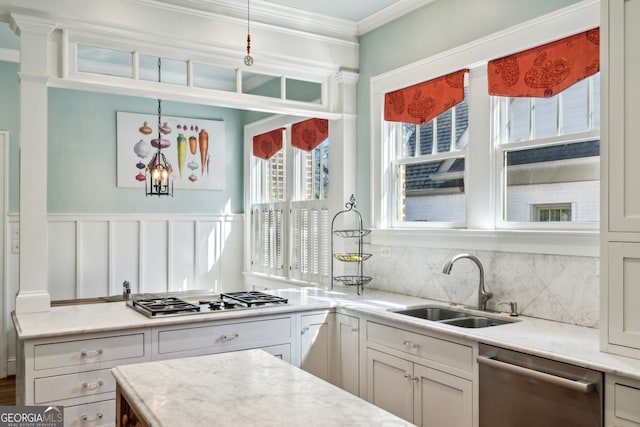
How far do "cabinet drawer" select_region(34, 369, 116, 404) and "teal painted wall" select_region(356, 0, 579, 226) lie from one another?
2.24 meters

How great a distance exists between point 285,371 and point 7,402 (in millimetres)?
3348

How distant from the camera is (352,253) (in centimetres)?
433

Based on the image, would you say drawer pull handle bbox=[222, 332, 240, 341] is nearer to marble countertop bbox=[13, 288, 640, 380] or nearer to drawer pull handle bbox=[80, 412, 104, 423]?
marble countertop bbox=[13, 288, 640, 380]

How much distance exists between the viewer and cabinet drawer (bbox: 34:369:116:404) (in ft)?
8.89

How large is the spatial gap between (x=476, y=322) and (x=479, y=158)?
100cm

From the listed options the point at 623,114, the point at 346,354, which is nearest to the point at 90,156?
the point at 346,354

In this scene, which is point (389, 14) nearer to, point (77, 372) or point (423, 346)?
point (423, 346)

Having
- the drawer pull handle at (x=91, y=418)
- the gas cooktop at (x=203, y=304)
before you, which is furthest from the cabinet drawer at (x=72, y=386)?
the gas cooktop at (x=203, y=304)

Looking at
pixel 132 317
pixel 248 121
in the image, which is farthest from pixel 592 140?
pixel 248 121

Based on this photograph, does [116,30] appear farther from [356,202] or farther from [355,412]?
[355,412]

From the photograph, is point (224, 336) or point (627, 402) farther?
point (224, 336)

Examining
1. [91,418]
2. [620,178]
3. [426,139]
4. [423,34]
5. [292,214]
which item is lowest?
[91,418]

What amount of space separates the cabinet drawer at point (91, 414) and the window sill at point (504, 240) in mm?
2146

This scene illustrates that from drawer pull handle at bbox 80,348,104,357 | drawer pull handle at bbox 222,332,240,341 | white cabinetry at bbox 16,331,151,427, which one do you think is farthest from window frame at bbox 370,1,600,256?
drawer pull handle at bbox 80,348,104,357
